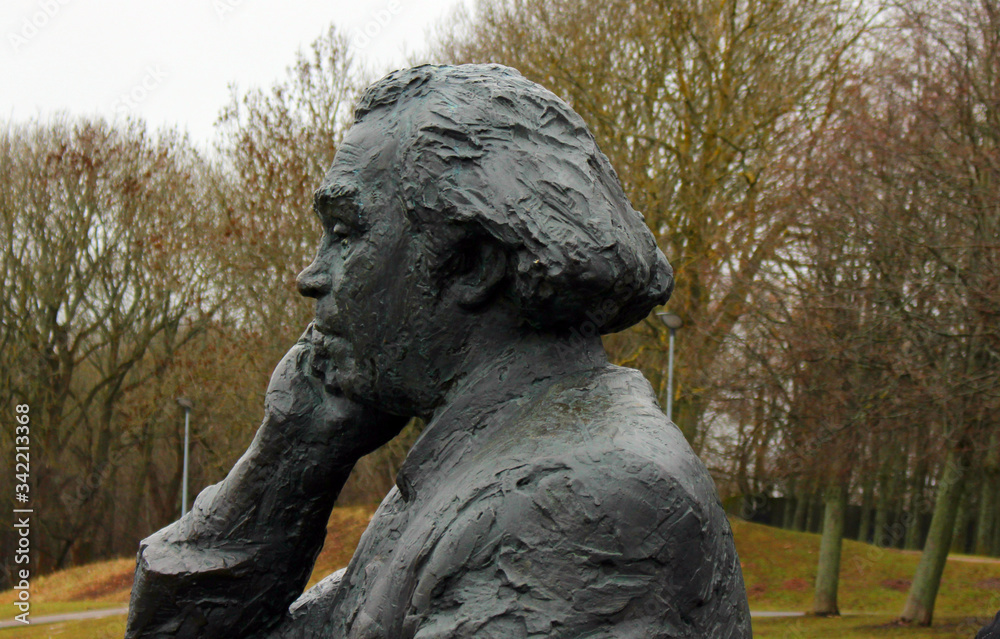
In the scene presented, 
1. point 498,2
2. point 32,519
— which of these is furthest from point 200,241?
point 32,519

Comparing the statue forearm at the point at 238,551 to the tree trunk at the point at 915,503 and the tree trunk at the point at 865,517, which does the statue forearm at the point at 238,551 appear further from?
the tree trunk at the point at 865,517

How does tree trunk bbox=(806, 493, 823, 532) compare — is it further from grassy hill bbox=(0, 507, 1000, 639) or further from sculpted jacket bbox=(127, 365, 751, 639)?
sculpted jacket bbox=(127, 365, 751, 639)

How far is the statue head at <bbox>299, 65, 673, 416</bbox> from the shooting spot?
184 cm

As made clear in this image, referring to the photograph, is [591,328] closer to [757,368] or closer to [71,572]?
[757,368]

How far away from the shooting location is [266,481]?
223 cm

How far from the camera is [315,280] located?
211 centimetres

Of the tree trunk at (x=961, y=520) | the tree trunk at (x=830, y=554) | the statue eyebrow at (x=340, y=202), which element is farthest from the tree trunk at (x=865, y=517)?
the statue eyebrow at (x=340, y=202)

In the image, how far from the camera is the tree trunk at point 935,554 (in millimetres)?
14047

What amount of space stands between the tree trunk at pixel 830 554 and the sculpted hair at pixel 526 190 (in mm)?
15161

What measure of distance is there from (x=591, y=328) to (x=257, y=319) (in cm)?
1727

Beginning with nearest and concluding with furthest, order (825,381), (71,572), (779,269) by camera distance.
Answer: (825,381)
(779,269)
(71,572)

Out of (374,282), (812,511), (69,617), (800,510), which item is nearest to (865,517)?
(800,510)

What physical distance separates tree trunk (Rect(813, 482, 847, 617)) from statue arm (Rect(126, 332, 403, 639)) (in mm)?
15019

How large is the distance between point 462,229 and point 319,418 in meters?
0.61
